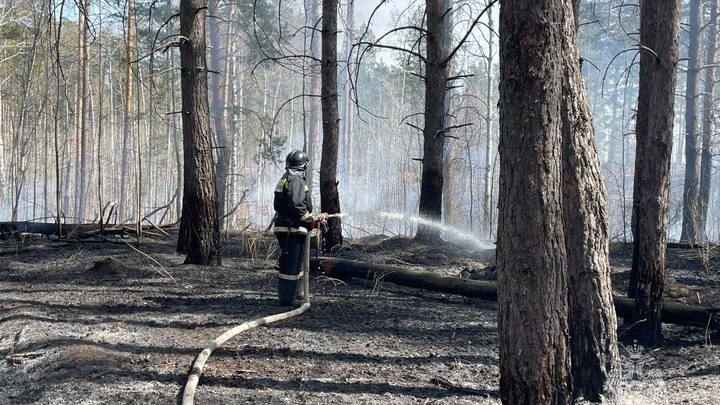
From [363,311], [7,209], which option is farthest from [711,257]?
[7,209]

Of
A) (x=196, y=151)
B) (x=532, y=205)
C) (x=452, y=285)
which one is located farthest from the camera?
(x=196, y=151)

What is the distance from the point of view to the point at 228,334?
17.4 ft

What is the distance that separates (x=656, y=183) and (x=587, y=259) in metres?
1.79

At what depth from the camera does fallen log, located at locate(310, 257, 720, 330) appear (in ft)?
19.1

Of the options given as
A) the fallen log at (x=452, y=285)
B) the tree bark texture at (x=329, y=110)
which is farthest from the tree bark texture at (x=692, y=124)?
the fallen log at (x=452, y=285)

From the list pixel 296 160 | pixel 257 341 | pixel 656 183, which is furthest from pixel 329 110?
pixel 656 183

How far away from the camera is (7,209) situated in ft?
128

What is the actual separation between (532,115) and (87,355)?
3780mm

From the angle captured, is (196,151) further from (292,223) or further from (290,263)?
(290,263)

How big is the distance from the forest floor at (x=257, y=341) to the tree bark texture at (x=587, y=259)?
0.59 metres

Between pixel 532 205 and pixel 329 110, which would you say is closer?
pixel 532 205

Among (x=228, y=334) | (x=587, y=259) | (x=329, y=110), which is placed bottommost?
(x=228, y=334)

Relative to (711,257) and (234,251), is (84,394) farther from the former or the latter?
(711,257)

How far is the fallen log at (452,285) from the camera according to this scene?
5809 millimetres
